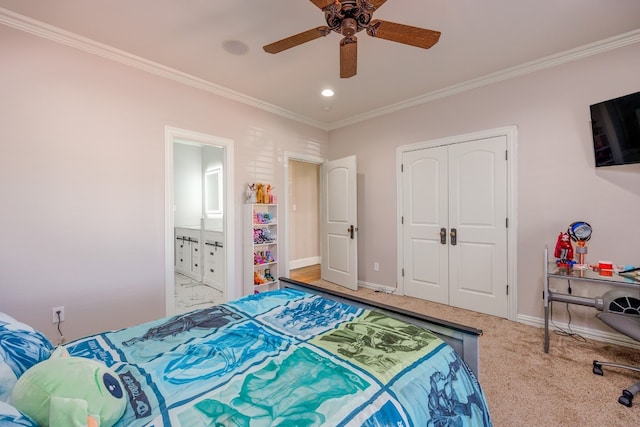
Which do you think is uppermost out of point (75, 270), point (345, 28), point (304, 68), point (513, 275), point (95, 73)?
point (304, 68)

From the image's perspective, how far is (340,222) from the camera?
14.3ft

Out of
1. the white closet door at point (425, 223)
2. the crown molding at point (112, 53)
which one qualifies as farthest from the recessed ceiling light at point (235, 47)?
the white closet door at point (425, 223)

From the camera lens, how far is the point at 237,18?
2.13 m

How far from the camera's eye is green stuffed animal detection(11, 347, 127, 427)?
0.70 m

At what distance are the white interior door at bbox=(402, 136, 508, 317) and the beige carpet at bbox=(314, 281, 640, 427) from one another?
0.58m

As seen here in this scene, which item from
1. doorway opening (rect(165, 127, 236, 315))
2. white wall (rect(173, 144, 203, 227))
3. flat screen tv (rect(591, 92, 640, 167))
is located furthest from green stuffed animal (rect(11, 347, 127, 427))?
white wall (rect(173, 144, 203, 227))

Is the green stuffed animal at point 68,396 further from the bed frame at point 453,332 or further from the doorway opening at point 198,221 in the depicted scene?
the doorway opening at point 198,221

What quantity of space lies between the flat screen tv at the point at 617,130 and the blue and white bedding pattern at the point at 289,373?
8.22ft

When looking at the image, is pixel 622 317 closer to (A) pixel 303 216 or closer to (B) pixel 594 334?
(B) pixel 594 334

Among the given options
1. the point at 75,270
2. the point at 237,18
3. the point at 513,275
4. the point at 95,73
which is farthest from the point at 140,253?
the point at 513,275

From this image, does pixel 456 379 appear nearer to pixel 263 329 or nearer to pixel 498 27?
pixel 263 329

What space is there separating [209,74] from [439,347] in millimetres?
3214

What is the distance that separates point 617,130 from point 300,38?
2.74m

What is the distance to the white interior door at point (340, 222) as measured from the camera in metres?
4.13
